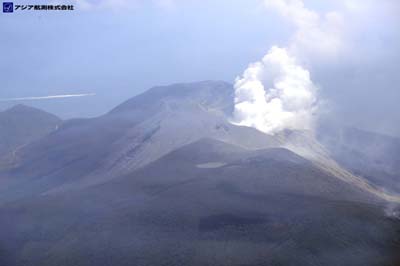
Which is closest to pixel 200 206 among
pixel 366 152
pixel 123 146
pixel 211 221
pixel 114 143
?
pixel 211 221

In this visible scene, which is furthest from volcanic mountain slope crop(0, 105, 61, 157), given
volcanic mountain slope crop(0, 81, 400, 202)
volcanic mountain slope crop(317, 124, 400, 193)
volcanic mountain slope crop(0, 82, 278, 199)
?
volcanic mountain slope crop(317, 124, 400, 193)

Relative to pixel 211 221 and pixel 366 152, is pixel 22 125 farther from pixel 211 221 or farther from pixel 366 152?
pixel 211 221

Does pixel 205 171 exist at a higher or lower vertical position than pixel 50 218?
higher

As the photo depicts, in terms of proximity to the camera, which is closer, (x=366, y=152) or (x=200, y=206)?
(x=200, y=206)

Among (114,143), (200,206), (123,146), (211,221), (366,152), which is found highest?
(114,143)

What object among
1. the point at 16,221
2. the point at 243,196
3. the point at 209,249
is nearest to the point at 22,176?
the point at 16,221

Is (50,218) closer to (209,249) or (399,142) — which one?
(209,249)

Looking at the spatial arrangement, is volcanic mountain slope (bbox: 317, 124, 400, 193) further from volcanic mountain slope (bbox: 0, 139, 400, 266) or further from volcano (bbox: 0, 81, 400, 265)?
volcanic mountain slope (bbox: 0, 139, 400, 266)
